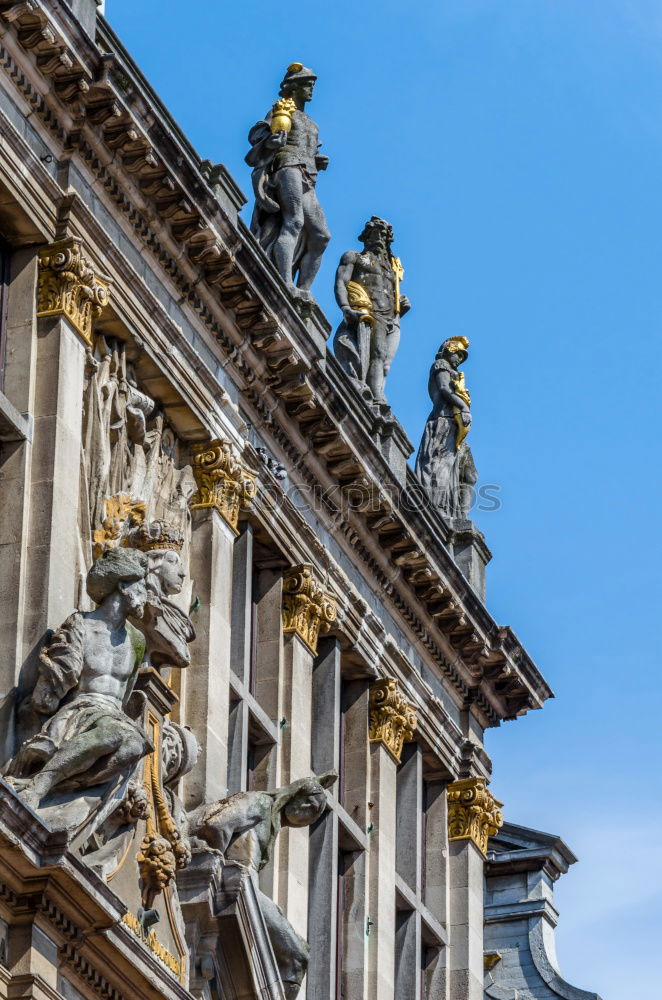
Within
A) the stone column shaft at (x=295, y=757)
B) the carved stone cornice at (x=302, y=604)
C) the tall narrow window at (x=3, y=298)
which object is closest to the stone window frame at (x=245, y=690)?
the stone column shaft at (x=295, y=757)

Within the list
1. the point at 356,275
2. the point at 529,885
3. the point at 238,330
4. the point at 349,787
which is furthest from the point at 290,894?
the point at 529,885

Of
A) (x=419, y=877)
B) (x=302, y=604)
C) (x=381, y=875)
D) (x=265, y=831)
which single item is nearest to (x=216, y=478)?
(x=302, y=604)

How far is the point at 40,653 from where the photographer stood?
25828 mm

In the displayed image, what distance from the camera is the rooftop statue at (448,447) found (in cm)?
3831

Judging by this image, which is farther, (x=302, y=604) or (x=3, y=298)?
(x=302, y=604)

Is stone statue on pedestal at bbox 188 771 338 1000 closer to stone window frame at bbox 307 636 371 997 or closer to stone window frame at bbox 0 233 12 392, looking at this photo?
stone window frame at bbox 307 636 371 997

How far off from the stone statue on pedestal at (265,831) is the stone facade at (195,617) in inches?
1.4

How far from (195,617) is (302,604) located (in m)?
Result: 2.89

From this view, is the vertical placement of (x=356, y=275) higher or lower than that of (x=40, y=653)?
higher

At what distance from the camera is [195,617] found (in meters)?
30.0

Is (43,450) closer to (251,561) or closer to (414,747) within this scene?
(251,561)

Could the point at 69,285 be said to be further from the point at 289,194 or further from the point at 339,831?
the point at 339,831

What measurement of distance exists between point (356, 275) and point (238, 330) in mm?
5789

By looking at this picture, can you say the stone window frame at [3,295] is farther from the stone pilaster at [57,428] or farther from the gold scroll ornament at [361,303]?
the gold scroll ornament at [361,303]
